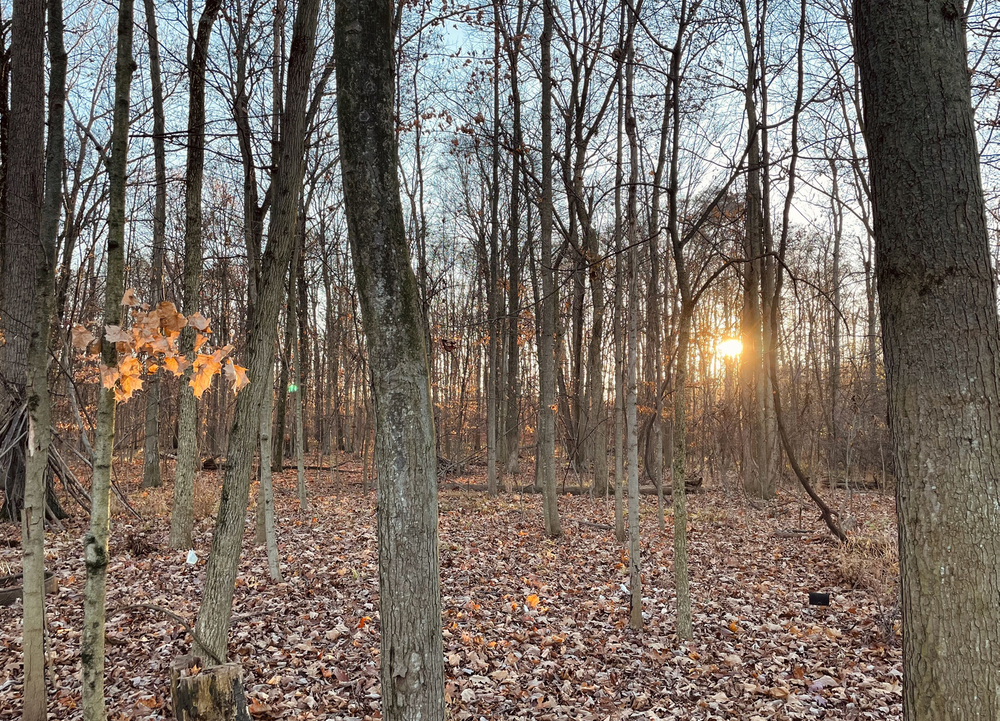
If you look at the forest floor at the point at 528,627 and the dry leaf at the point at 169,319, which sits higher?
the dry leaf at the point at 169,319

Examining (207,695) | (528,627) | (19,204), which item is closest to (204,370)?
(207,695)

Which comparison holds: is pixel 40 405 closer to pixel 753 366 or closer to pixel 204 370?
pixel 204 370

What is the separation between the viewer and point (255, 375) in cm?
404

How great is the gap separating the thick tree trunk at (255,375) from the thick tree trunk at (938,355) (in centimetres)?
364

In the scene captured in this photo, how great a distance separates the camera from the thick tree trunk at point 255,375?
12.6 ft

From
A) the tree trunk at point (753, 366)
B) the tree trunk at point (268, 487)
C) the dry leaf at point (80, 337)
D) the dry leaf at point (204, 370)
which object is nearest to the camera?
Answer: the dry leaf at point (80, 337)

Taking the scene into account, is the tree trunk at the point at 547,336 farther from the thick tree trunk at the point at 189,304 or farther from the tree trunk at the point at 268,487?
the thick tree trunk at the point at 189,304

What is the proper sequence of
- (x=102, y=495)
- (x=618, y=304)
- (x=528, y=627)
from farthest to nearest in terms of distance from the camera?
(x=618, y=304)
(x=528, y=627)
(x=102, y=495)

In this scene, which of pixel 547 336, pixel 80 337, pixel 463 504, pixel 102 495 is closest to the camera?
pixel 80 337

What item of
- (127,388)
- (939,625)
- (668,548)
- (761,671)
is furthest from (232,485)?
(668,548)

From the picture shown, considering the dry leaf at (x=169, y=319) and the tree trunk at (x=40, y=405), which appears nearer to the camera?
the dry leaf at (x=169, y=319)

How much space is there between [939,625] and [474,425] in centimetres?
1922

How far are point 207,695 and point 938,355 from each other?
411 cm

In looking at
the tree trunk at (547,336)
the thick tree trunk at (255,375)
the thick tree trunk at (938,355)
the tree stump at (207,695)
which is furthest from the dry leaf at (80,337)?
the tree trunk at (547,336)
